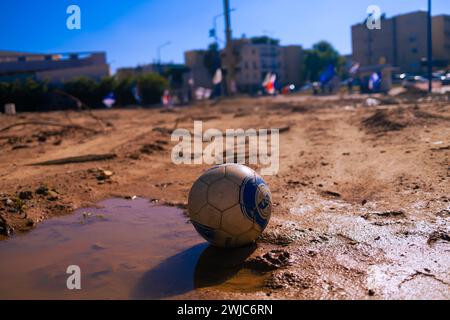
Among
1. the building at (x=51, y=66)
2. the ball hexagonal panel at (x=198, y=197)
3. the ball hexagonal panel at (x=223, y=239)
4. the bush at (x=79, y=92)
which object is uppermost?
the building at (x=51, y=66)

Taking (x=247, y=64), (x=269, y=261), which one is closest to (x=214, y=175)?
(x=269, y=261)

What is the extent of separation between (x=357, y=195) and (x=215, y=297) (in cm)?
409

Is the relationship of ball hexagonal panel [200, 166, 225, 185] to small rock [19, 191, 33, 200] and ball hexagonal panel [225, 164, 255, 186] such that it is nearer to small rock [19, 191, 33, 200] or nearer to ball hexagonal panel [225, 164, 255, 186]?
ball hexagonal panel [225, 164, 255, 186]

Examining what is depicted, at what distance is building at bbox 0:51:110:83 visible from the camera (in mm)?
49531

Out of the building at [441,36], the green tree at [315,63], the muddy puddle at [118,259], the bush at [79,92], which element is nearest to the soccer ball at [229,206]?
the muddy puddle at [118,259]

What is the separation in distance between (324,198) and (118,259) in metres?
3.66

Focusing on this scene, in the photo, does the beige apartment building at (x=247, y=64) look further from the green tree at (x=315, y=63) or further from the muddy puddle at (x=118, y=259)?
the muddy puddle at (x=118, y=259)

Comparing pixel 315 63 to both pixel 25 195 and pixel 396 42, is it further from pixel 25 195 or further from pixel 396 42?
pixel 25 195

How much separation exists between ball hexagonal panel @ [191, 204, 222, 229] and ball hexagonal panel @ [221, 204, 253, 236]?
2.7 inches

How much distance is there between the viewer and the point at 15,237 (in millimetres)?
6328

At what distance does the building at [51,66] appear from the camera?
49.5 m

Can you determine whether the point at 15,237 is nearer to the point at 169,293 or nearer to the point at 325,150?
the point at 169,293

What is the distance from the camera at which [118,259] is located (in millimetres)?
5332
